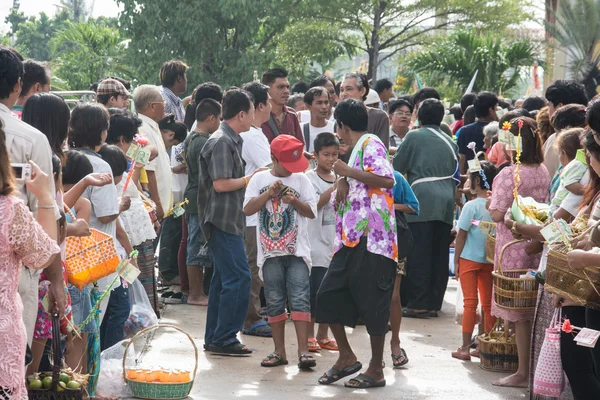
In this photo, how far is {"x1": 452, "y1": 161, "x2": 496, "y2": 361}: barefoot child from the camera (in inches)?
318

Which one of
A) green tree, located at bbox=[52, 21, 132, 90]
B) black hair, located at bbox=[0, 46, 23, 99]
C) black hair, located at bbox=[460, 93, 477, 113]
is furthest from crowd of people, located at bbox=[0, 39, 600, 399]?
green tree, located at bbox=[52, 21, 132, 90]

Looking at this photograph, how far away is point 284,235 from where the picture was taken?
7516 mm

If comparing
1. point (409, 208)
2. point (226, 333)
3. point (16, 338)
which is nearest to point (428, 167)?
point (409, 208)

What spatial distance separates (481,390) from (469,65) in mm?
17327

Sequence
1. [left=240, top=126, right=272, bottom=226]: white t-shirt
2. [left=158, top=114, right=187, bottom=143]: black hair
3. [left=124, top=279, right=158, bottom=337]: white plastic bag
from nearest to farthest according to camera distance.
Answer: [left=124, top=279, right=158, bottom=337]: white plastic bag < [left=240, top=126, right=272, bottom=226]: white t-shirt < [left=158, top=114, right=187, bottom=143]: black hair

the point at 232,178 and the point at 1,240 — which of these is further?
the point at 232,178

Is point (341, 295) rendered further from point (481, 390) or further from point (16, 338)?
point (16, 338)

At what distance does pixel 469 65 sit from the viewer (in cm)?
2359

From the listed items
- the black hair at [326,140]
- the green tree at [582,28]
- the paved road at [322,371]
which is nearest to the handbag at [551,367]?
the paved road at [322,371]

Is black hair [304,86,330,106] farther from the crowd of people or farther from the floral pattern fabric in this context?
the floral pattern fabric

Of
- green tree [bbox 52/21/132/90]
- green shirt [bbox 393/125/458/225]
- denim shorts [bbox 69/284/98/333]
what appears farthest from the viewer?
green tree [bbox 52/21/132/90]

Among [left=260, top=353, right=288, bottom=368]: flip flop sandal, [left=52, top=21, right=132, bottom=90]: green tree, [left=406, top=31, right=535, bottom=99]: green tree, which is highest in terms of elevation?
[left=52, top=21, right=132, bottom=90]: green tree

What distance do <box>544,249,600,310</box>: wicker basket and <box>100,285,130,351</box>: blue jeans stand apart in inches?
115

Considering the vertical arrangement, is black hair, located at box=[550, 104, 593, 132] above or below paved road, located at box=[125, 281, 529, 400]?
above
